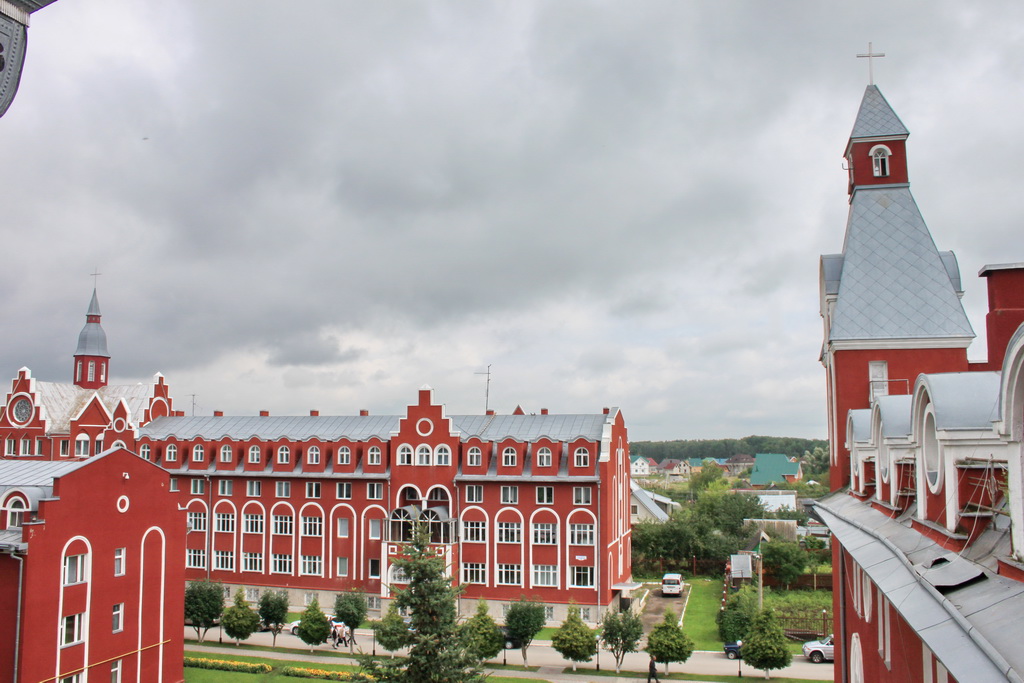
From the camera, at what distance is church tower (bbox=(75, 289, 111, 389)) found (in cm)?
6181

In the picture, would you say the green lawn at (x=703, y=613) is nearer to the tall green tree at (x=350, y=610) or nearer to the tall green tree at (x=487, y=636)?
the tall green tree at (x=487, y=636)


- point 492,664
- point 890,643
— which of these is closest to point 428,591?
point 492,664

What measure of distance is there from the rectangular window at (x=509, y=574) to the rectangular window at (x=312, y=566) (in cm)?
1175

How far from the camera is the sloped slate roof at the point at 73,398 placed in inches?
2233

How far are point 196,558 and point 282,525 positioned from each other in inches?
279

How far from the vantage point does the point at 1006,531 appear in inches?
281

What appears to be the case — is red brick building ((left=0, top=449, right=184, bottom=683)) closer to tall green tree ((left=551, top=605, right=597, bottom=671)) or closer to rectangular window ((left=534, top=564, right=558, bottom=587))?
tall green tree ((left=551, top=605, right=597, bottom=671))

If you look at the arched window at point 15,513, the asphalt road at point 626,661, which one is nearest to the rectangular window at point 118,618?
the arched window at point 15,513

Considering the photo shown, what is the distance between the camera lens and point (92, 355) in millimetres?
62062

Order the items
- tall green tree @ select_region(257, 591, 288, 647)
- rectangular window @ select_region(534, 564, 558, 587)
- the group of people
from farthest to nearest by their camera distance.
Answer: rectangular window @ select_region(534, 564, 558, 587), the group of people, tall green tree @ select_region(257, 591, 288, 647)

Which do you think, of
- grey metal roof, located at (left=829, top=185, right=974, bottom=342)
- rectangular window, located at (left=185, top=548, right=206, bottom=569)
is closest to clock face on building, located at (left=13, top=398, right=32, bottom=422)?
rectangular window, located at (left=185, top=548, right=206, bottom=569)

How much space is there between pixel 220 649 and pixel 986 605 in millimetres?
38221

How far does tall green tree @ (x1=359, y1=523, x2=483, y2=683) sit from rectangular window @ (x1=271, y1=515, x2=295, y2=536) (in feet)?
84.1

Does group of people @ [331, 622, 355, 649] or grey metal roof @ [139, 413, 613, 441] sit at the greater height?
grey metal roof @ [139, 413, 613, 441]
